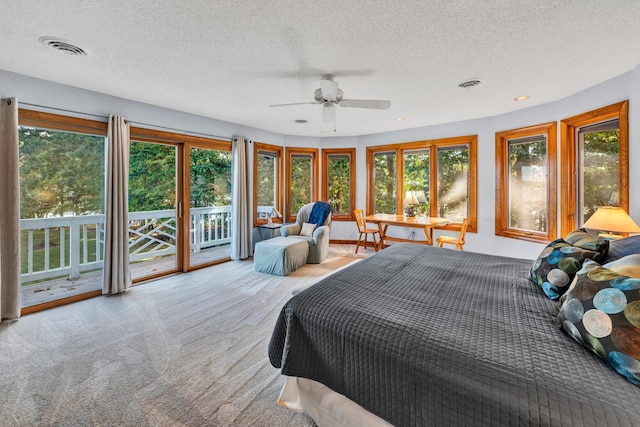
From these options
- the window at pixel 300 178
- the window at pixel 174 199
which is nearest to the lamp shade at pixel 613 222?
the window at pixel 300 178

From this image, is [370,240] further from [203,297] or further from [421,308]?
[421,308]

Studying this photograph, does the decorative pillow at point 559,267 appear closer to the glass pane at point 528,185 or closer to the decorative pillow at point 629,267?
the decorative pillow at point 629,267

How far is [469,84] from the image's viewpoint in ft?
10.2

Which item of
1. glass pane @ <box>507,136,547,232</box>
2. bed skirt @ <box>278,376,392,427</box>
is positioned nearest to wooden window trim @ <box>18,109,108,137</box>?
bed skirt @ <box>278,376,392,427</box>

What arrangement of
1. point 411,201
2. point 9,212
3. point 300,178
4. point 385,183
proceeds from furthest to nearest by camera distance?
point 300,178
point 385,183
point 411,201
point 9,212

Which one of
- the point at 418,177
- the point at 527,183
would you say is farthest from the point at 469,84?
the point at 418,177

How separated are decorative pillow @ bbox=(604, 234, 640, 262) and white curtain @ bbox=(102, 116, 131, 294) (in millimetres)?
4678

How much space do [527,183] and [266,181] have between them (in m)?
4.74

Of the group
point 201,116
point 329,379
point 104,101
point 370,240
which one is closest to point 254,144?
point 201,116

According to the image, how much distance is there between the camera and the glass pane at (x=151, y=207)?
14.0 feet

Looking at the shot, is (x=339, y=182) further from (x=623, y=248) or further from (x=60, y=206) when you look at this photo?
(x=623, y=248)

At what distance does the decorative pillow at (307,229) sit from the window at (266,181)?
943 millimetres

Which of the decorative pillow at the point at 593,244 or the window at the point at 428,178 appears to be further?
the window at the point at 428,178

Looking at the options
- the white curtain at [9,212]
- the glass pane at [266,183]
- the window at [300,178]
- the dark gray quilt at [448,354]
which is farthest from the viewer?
the window at [300,178]
